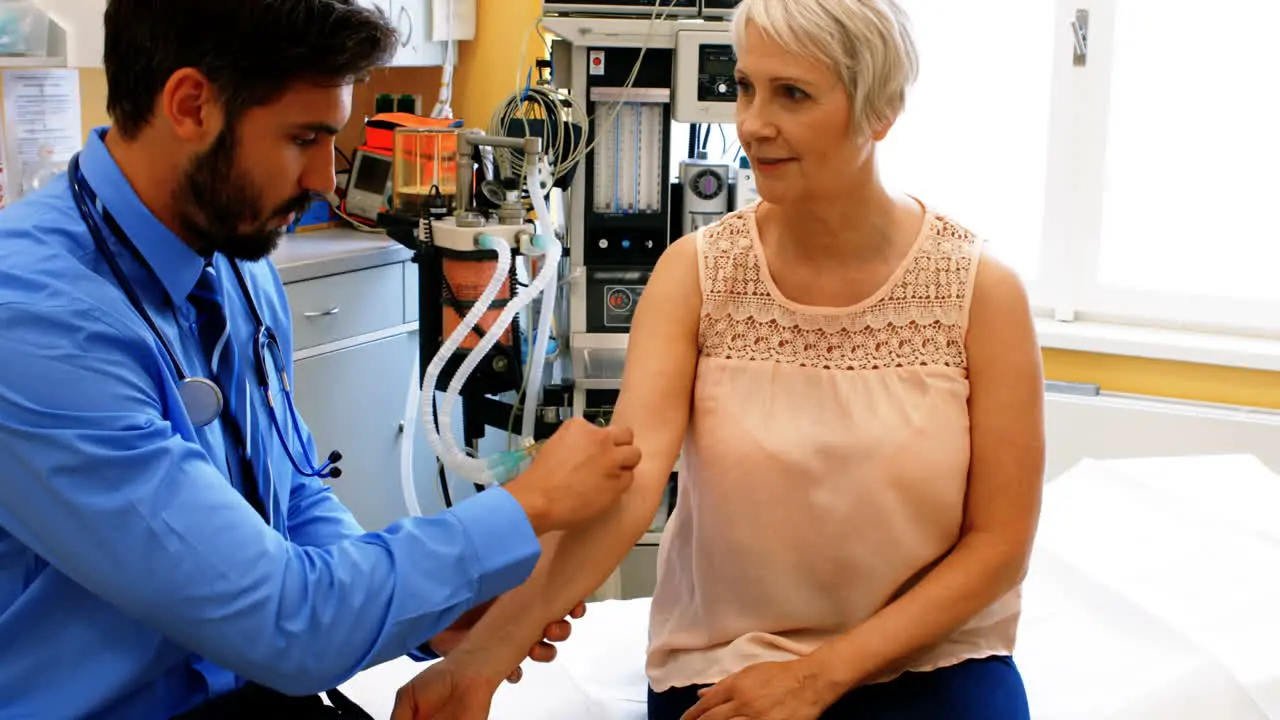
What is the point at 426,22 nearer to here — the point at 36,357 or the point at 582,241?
the point at 582,241

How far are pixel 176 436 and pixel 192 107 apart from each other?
305 mm

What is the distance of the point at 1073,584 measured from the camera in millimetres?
2070

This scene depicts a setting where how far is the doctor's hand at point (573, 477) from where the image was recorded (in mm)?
1383

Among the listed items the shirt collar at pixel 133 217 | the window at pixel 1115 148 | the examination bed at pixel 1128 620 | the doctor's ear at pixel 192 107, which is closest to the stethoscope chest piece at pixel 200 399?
the shirt collar at pixel 133 217

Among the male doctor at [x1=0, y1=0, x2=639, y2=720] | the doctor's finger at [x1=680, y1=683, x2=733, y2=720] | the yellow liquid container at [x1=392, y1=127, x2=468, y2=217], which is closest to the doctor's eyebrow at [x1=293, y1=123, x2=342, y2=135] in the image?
the male doctor at [x1=0, y1=0, x2=639, y2=720]

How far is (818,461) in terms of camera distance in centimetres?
158

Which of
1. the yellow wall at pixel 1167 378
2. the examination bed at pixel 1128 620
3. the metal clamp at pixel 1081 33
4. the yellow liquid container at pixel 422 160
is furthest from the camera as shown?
the metal clamp at pixel 1081 33

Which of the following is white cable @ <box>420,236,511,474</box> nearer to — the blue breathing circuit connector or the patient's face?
the blue breathing circuit connector

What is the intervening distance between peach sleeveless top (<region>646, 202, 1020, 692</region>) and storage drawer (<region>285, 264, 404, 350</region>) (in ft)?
5.21

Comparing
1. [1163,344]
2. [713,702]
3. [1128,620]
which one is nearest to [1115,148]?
[1163,344]

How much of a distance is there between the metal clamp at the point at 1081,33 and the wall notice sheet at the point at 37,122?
2.36 meters

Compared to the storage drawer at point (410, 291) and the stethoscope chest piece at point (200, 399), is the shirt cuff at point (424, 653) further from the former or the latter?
the storage drawer at point (410, 291)

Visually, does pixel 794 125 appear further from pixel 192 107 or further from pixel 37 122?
pixel 37 122

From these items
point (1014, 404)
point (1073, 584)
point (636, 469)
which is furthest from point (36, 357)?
point (1073, 584)
